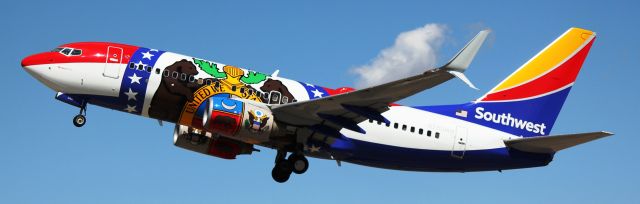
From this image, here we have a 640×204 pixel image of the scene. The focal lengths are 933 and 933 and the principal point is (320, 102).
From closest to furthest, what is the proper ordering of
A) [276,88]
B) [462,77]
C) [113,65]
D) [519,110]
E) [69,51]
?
[462,77] < [113,65] < [69,51] < [276,88] < [519,110]

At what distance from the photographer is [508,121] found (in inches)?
1775

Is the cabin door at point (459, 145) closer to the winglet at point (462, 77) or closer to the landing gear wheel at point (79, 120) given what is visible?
the winglet at point (462, 77)

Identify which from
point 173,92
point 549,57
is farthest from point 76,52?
point 549,57

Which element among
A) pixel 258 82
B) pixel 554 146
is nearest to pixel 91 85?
pixel 258 82

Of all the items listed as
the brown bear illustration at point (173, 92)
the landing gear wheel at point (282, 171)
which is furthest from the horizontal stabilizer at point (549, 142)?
the brown bear illustration at point (173, 92)

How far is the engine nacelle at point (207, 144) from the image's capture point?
146 ft

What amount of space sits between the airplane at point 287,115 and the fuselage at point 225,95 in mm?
43

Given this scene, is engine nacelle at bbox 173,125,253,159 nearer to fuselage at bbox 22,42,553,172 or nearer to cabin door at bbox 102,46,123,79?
fuselage at bbox 22,42,553,172

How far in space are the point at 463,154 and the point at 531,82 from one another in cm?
648

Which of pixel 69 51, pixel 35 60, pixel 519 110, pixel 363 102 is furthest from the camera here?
pixel 519 110

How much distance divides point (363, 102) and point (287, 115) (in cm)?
361

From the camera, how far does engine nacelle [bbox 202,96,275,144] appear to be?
38625mm

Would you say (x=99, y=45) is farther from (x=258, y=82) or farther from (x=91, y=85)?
(x=258, y=82)

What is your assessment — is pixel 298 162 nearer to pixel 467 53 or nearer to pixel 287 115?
pixel 287 115
